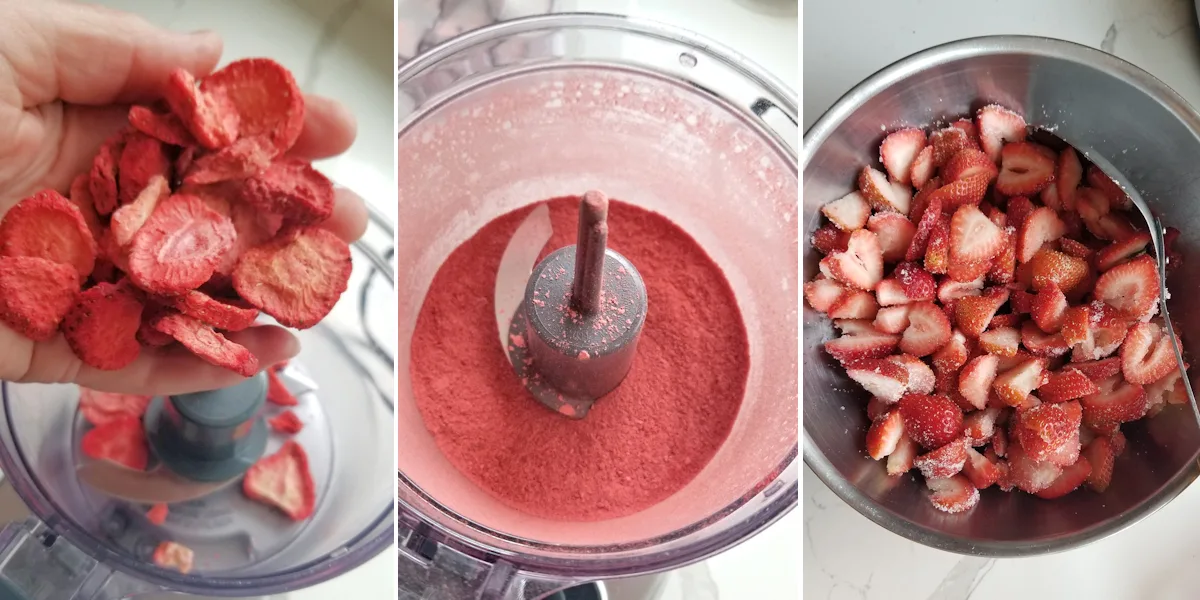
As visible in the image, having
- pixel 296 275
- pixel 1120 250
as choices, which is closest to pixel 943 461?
pixel 1120 250

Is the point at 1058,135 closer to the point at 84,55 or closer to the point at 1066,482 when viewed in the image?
the point at 1066,482

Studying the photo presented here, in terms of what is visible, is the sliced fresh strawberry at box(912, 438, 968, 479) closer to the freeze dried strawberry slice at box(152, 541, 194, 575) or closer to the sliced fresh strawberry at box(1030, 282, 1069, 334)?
the sliced fresh strawberry at box(1030, 282, 1069, 334)

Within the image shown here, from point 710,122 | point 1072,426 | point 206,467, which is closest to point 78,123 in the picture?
point 206,467

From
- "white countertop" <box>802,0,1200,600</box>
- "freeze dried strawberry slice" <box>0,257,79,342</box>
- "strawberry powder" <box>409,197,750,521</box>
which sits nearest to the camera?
"freeze dried strawberry slice" <box>0,257,79,342</box>

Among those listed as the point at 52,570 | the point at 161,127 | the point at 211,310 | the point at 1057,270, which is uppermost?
the point at 1057,270

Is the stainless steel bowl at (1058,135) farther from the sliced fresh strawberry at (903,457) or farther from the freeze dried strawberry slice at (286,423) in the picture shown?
the freeze dried strawberry slice at (286,423)

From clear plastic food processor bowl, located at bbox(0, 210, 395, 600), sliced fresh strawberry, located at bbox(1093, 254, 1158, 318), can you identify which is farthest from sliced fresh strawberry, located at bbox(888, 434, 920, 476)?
clear plastic food processor bowl, located at bbox(0, 210, 395, 600)
